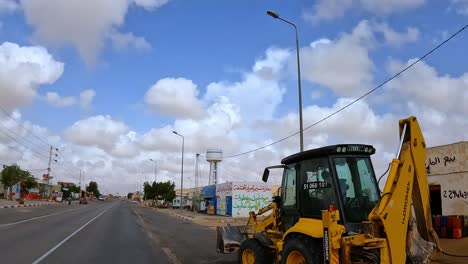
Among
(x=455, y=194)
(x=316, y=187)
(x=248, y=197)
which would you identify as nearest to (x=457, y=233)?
(x=455, y=194)

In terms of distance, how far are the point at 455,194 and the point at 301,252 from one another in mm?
15540

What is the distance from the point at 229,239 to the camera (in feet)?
39.2

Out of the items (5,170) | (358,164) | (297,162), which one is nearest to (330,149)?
(358,164)

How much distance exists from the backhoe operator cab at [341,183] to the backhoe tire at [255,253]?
1.59 m

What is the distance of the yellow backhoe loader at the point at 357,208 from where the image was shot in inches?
278

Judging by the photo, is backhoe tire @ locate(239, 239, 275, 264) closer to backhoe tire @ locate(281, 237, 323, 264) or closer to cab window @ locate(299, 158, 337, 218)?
backhoe tire @ locate(281, 237, 323, 264)

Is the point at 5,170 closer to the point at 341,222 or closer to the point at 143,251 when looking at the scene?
the point at 143,251

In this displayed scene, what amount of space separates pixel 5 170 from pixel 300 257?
4190 inches

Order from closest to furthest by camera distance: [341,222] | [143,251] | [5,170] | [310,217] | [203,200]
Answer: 1. [341,222]
2. [310,217]
3. [143,251]
4. [203,200]
5. [5,170]

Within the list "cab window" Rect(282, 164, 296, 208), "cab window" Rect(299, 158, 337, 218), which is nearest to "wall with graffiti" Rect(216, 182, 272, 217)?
"cab window" Rect(282, 164, 296, 208)

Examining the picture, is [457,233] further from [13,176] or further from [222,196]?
[13,176]

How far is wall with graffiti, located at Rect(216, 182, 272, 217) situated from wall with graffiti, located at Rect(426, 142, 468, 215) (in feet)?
109

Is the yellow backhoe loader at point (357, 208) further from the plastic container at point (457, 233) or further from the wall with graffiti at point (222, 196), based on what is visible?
the wall with graffiti at point (222, 196)

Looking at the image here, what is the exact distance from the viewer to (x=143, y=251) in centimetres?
1497
